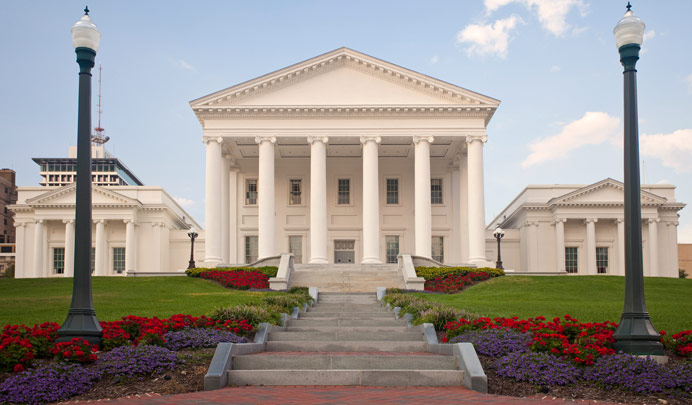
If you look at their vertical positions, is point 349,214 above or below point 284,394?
above

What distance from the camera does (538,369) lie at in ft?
40.6

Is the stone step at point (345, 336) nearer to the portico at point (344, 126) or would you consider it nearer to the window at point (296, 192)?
the portico at point (344, 126)

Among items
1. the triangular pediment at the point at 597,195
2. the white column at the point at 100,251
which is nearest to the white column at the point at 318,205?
the triangular pediment at the point at 597,195

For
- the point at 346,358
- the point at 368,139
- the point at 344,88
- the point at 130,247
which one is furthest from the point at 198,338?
the point at 130,247

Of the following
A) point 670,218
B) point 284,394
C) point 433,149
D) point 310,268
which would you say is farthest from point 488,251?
point 284,394

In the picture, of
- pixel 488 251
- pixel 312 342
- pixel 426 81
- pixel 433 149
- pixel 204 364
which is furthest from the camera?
pixel 488 251

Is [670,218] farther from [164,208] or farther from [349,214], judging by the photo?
[164,208]

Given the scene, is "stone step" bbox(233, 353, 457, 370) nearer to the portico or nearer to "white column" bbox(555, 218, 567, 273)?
the portico

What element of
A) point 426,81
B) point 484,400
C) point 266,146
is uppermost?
point 426,81

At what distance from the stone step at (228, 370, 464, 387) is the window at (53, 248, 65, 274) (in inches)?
2017

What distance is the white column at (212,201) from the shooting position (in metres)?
44.5

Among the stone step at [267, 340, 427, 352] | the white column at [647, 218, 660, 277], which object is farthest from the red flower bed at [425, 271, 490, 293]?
the white column at [647, 218, 660, 277]

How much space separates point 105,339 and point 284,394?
4.21 meters

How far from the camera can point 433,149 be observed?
5012 cm
